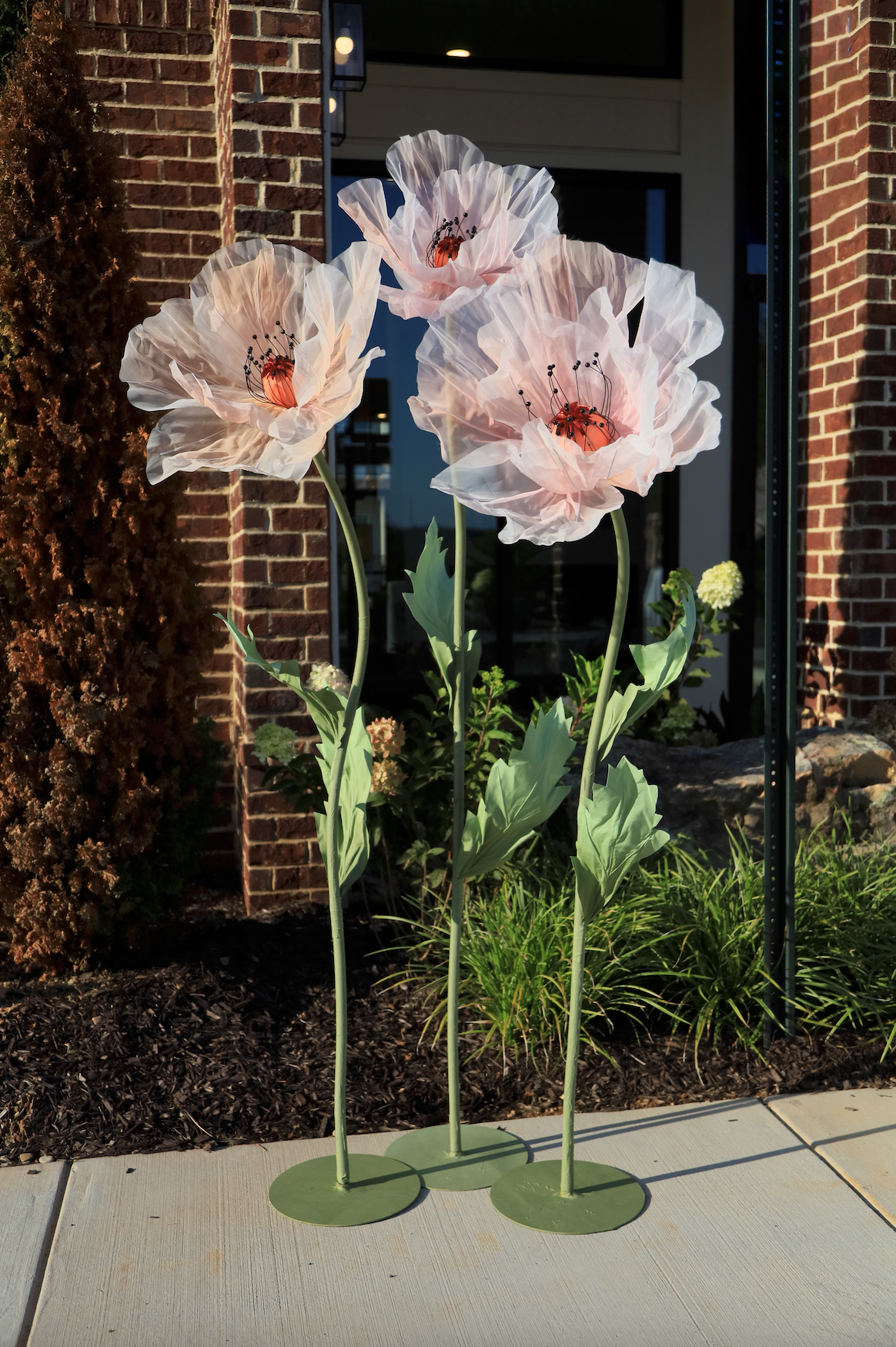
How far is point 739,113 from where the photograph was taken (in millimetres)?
5809

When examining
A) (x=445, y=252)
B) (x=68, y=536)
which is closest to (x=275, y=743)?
(x=68, y=536)

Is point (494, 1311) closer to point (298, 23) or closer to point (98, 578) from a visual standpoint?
point (98, 578)

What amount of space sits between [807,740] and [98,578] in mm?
2546

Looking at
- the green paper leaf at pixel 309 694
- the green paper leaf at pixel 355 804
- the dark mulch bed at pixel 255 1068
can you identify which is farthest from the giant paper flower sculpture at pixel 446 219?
the dark mulch bed at pixel 255 1068

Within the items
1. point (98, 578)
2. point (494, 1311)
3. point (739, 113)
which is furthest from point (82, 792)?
point (739, 113)

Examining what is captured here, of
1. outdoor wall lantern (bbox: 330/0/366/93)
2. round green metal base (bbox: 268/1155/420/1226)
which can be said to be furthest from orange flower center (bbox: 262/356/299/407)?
outdoor wall lantern (bbox: 330/0/366/93)

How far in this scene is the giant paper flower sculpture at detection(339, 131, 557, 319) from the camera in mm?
1908

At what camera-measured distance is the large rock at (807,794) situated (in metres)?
3.85

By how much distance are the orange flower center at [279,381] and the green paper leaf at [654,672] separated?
73 cm

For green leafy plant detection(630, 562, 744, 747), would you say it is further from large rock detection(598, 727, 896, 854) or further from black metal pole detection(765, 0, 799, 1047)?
black metal pole detection(765, 0, 799, 1047)

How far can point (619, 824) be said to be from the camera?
1928mm

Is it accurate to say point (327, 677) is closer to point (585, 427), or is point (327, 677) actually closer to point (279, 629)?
point (279, 629)

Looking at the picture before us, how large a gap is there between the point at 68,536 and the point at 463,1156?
1.93m

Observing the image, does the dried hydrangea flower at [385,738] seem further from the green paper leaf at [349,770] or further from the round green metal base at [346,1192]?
the round green metal base at [346,1192]
